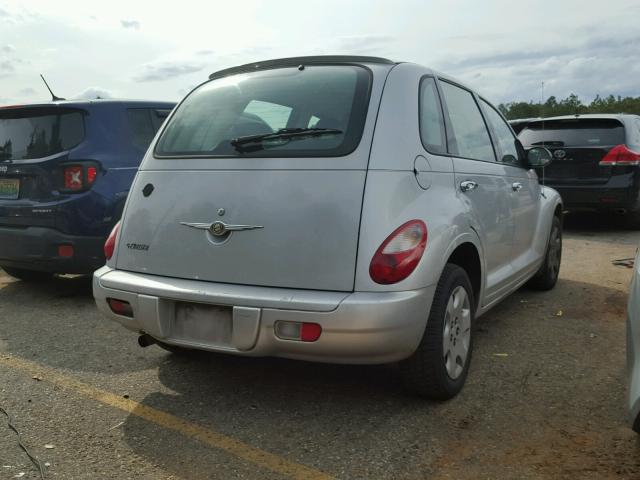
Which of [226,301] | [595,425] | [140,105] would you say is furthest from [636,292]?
[140,105]

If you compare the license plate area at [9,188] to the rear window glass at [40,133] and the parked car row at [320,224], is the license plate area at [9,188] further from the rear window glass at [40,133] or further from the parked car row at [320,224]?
the parked car row at [320,224]

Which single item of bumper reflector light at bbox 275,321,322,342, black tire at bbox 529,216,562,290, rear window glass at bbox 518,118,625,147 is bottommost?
black tire at bbox 529,216,562,290

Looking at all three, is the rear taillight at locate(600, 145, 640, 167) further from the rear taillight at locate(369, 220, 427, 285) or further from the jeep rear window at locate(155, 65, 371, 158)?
the rear taillight at locate(369, 220, 427, 285)

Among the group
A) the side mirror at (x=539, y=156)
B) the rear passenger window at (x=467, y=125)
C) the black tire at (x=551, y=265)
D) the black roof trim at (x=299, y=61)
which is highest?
the black roof trim at (x=299, y=61)

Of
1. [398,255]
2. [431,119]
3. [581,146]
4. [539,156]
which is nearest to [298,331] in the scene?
[398,255]

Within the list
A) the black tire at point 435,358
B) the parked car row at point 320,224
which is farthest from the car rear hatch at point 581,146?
the black tire at point 435,358

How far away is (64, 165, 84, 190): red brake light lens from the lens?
5.07 m

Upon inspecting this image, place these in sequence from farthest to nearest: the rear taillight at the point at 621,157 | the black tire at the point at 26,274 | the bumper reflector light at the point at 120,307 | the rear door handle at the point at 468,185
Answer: the rear taillight at the point at 621,157
the black tire at the point at 26,274
the rear door handle at the point at 468,185
the bumper reflector light at the point at 120,307

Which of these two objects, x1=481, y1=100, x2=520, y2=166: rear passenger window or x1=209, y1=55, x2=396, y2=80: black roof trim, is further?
x1=481, y1=100, x2=520, y2=166: rear passenger window

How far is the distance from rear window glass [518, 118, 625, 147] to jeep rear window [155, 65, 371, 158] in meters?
6.42

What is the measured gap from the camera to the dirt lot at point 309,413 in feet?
8.79

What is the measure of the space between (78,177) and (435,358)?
3.35 metres

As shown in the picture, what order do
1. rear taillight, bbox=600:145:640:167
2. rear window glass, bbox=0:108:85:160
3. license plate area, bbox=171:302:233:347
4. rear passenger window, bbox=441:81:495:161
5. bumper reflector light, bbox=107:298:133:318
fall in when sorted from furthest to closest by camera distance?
rear taillight, bbox=600:145:640:167 < rear window glass, bbox=0:108:85:160 < rear passenger window, bbox=441:81:495:161 < bumper reflector light, bbox=107:298:133:318 < license plate area, bbox=171:302:233:347

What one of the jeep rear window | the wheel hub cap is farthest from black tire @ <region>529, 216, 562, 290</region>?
the jeep rear window
